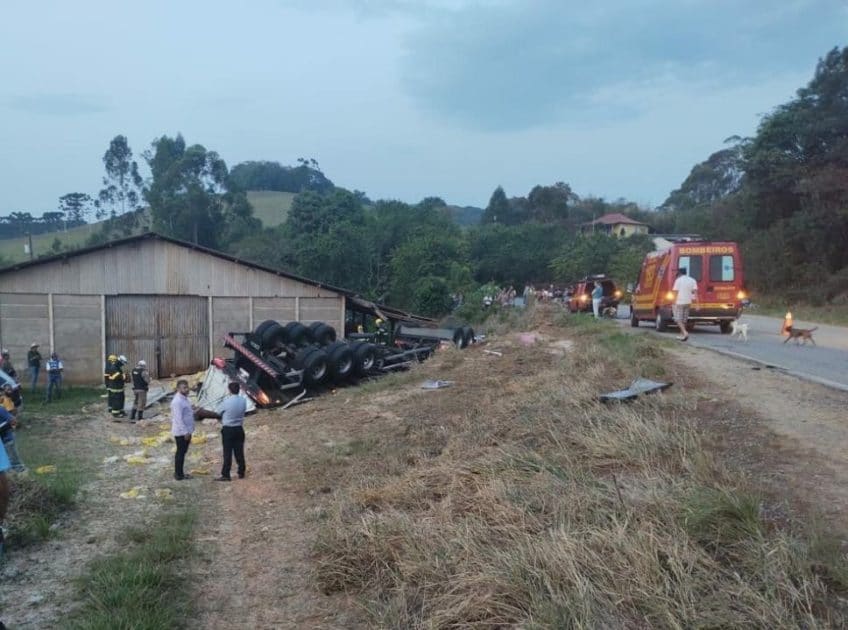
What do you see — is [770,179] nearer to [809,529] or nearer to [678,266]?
[678,266]

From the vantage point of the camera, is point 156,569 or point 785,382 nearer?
point 156,569

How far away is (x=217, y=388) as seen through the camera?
16.0 meters

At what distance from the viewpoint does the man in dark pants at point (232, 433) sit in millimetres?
9523

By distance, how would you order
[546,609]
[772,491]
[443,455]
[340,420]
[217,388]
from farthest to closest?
[217,388] < [340,420] < [443,455] < [772,491] < [546,609]

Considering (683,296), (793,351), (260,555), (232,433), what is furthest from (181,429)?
(793,351)

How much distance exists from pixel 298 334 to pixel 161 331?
5.79 metres

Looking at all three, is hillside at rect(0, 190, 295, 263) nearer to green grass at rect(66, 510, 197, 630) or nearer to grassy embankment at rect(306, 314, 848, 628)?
green grass at rect(66, 510, 197, 630)

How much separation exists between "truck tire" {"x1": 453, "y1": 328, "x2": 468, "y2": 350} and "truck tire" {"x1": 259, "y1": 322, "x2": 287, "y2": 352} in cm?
634

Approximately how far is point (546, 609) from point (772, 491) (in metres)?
2.32

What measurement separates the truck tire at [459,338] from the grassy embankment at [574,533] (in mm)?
12758

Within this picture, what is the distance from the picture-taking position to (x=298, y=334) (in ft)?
60.8

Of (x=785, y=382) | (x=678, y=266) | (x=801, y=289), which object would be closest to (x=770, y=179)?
(x=801, y=289)

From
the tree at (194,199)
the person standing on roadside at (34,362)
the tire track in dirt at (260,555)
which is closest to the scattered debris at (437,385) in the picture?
the tire track in dirt at (260,555)

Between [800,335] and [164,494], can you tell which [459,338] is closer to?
[800,335]
